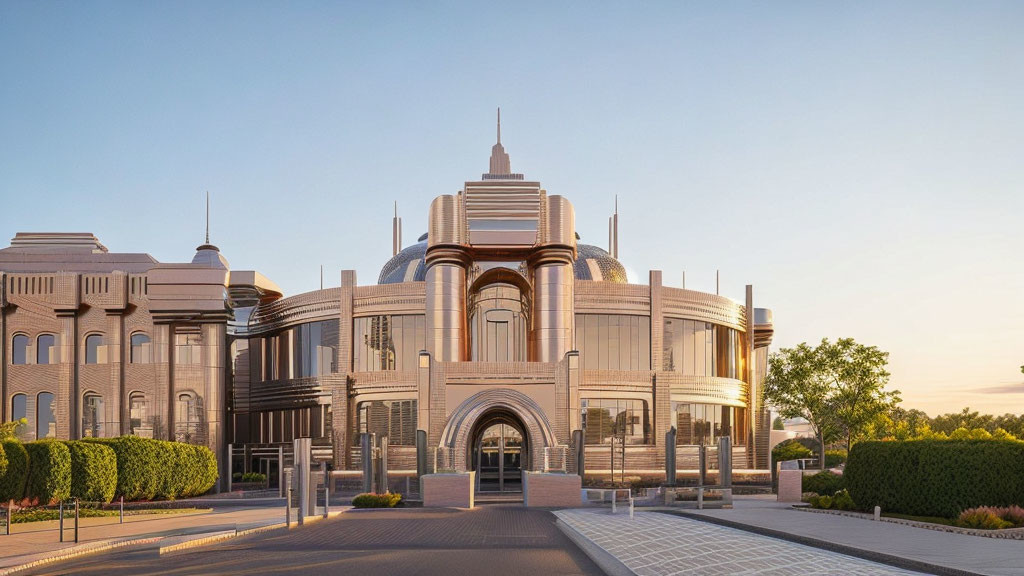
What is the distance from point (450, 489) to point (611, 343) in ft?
64.9

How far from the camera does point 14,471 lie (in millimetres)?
29266

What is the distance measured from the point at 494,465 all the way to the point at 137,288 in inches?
800

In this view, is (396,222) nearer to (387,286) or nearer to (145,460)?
(387,286)

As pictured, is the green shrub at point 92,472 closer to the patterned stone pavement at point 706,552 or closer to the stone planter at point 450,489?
the stone planter at point 450,489

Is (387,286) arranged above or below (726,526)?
above

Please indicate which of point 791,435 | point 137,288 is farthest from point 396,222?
point 791,435

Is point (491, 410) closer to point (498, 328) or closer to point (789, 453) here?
point (498, 328)

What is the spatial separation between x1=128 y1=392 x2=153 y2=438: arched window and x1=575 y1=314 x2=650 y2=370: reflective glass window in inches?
868

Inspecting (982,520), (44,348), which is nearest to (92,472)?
(44,348)

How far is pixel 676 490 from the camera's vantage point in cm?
3597

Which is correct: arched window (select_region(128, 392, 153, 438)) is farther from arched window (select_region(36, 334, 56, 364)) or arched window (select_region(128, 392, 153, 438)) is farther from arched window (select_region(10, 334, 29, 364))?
arched window (select_region(10, 334, 29, 364))

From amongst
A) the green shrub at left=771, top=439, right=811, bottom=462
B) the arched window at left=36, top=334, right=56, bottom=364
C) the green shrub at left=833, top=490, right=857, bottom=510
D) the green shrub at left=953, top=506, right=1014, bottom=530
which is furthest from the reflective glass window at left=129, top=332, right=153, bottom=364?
the green shrub at left=953, top=506, right=1014, bottom=530

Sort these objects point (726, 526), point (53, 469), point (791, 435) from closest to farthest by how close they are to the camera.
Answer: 1. point (726, 526)
2. point (53, 469)
3. point (791, 435)

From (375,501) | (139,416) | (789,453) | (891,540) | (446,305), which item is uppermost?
(446,305)
